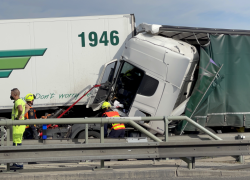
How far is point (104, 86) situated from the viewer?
7930 mm

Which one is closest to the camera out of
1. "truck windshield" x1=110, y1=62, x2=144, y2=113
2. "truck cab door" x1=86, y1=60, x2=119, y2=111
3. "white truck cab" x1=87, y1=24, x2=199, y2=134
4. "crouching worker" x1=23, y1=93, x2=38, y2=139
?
"white truck cab" x1=87, y1=24, x2=199, y2=134

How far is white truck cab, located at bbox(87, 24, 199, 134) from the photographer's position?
726 cm

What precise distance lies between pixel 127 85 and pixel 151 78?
0.78 m

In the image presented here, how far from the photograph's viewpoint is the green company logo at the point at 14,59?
320 inches

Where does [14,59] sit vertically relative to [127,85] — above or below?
above

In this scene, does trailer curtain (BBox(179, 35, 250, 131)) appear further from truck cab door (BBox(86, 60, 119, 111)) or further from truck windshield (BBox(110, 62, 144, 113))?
truck cab door (BBox(86, 60, 119, 111))

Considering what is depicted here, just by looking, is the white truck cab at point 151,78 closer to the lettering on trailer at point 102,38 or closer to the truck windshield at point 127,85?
the truck windshield at point 127,85

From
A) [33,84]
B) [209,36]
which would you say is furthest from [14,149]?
[209,36]

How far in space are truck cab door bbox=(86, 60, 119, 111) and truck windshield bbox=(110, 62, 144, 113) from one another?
0.71 feet

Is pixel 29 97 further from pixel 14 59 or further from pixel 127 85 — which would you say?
pixel 127 85

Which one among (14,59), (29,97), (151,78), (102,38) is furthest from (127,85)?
(14,59)

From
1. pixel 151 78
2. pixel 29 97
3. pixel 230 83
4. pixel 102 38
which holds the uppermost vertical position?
pixel 102 38

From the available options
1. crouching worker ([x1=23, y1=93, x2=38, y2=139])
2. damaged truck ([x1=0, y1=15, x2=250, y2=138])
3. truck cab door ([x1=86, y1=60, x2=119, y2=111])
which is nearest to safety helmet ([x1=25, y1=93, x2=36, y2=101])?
crouching worker ([x1=23, y1=93, x2=38, y2=139])

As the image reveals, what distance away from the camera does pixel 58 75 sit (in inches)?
322
